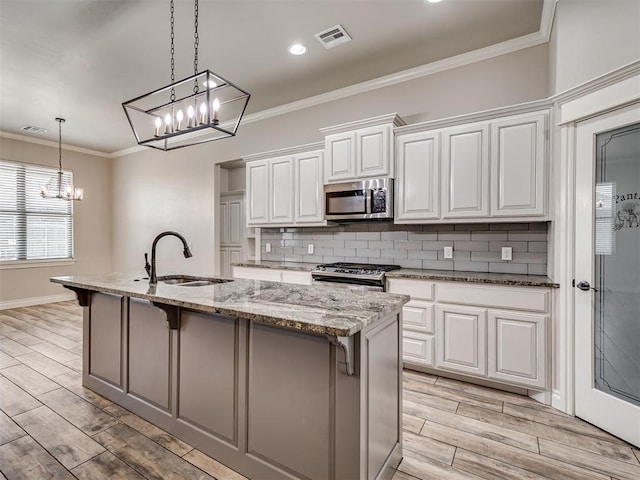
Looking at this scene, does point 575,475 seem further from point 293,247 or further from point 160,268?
point 160,268

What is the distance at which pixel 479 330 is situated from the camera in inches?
108

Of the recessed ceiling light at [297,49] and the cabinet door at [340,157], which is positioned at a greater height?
the recessed ceiling light at [297,49]

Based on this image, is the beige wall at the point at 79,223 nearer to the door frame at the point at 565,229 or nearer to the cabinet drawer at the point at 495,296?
the cabinet drawer at the point at 495,296

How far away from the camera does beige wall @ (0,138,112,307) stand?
227 inches

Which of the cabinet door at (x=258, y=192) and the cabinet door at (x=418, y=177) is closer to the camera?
the cabinet door at (x=418, y=177)

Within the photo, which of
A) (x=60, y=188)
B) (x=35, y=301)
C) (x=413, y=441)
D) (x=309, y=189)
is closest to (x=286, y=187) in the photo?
(x=309, y=189)

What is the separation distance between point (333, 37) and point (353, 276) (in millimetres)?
2203

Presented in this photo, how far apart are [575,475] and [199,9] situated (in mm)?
3917

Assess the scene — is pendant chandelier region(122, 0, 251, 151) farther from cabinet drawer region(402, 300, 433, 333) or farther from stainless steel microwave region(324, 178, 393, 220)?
cabinet drawer region(402, 300, 433, 333)

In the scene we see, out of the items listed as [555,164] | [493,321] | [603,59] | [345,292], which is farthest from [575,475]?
Result: [603,59]

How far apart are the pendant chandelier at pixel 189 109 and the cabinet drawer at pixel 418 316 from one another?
82.3 inches

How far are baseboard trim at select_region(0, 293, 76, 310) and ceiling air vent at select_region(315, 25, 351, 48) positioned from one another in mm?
6551

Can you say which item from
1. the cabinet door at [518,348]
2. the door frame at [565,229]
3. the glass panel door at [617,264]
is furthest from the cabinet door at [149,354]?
the glass panel door at [617,264]

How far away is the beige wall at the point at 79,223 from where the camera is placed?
577 cm
